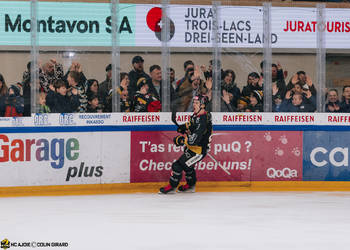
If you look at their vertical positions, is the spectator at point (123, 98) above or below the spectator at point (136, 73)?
below

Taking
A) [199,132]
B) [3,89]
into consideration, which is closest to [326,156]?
[199,132]

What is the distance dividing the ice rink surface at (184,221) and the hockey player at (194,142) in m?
0.33

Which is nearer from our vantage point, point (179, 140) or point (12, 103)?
point (12, 103)

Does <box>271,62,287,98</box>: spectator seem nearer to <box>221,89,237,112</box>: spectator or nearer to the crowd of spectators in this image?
the crowd of spectators

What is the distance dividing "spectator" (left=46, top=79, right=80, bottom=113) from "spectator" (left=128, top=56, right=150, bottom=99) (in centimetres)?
91

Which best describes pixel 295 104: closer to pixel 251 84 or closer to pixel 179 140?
pixel 251 84

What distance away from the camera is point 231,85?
10.1 meters

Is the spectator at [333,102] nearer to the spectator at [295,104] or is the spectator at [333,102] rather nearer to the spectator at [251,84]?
the spectator at [295,104]

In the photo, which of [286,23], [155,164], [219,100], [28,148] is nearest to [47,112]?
[28,148]

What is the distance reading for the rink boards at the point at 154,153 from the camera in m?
9.51

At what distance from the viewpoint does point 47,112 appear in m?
9.67

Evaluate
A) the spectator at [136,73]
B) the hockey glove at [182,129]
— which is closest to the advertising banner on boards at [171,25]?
the spectator at [136,73]

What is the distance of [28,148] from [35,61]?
140 cm

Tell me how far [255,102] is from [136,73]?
82.9 inches
